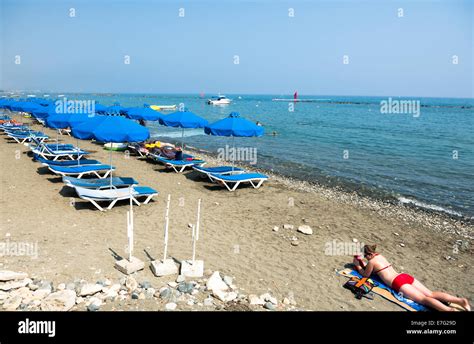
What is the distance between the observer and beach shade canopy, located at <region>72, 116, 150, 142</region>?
921 centimetres

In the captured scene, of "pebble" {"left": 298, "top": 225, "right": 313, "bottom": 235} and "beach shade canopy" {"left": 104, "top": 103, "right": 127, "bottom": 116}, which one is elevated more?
"beach shade canopy" {"left": 104, "top": 103, "right": 127, "bottom": 116}

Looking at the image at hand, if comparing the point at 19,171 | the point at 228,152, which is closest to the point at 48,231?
the point at 19,171

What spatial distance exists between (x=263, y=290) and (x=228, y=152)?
18432mm

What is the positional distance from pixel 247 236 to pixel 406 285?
3.64m

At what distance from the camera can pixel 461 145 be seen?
2838cm

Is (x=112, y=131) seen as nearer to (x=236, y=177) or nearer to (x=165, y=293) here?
(x=236, y=177)

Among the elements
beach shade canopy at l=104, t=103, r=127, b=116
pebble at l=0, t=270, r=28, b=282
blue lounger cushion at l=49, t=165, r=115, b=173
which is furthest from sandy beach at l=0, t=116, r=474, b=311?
beach shade canopy at l=104, t=103, r=127, b=116

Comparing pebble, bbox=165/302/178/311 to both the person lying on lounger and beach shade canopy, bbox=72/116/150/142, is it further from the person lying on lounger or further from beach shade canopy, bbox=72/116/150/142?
beach shade canopy, bbox=72/116/150/142

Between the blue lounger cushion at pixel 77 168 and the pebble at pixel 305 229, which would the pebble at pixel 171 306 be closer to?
the pebble at pixel 305 229

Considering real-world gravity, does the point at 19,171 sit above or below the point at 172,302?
above

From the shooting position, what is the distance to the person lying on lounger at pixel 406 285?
5488 mm

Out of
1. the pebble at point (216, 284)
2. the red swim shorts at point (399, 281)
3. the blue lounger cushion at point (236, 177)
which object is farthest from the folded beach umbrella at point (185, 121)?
the red swim shorts at point (399, 281)
